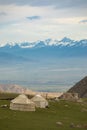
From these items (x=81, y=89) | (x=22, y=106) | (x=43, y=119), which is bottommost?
(x=43, y=119)

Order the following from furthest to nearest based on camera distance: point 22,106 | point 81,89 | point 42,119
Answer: point 81,89
point 22,106
point 42,119

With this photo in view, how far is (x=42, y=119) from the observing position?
53062 millimetres

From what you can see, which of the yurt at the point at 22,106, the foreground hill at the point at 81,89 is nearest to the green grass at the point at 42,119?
the yurt at the point at 22,106

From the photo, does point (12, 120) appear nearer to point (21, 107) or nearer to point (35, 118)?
point (35, 118)

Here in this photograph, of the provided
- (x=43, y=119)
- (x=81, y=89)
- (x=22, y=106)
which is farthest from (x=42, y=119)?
(x=81, y=89)

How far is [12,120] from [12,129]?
18.4ft

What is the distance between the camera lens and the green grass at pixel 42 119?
45875 millimetres

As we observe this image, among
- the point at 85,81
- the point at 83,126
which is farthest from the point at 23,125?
the point at 85,81

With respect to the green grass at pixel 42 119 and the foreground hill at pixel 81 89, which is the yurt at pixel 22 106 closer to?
the green grass at pixel 42 119

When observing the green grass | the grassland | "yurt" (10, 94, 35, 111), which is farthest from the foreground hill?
"yurt" (10, 94, 35, 111)

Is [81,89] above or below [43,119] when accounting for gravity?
above

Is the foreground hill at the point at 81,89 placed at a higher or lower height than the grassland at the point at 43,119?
higher

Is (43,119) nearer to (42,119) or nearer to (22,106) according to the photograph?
(42,119)

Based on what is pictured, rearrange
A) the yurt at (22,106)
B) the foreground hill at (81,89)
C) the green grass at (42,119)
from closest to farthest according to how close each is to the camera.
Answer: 1. the green grass at (42,119)
2. the yurt at (22,106)
3. the foreground hill at (81,89)
